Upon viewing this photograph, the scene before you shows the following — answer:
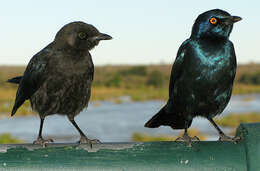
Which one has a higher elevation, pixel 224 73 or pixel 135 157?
pixel 224 73

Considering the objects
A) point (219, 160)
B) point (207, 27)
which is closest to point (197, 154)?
point (219, 160)

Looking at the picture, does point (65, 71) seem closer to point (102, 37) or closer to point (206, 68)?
point (102, 37)

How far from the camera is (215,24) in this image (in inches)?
140

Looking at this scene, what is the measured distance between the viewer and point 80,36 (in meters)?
3.99

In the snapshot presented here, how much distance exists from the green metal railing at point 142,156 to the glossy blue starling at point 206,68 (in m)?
0.72

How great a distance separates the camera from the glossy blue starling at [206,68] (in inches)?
139

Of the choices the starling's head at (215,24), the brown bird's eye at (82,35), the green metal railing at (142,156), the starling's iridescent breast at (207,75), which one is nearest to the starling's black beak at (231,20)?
the starling's head at (215,24)

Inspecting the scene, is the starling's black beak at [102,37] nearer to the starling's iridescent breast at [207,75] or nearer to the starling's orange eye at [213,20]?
the starling's iridescent breast at [207,75]

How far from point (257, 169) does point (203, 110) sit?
54.4 inches

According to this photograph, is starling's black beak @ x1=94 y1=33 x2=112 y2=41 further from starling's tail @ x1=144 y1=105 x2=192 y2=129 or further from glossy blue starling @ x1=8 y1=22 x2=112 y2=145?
starling's tail @ x1=144 y1=105 x2=192 y2=129

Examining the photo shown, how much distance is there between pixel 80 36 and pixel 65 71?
1.33ft

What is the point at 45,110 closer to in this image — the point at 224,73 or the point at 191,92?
the point at 191,92

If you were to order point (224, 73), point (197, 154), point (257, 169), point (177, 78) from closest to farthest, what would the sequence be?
point (257, 169), point (197, 154), point (224, 73), point (177, 78)

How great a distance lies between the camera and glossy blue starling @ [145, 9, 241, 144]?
3533 mm
